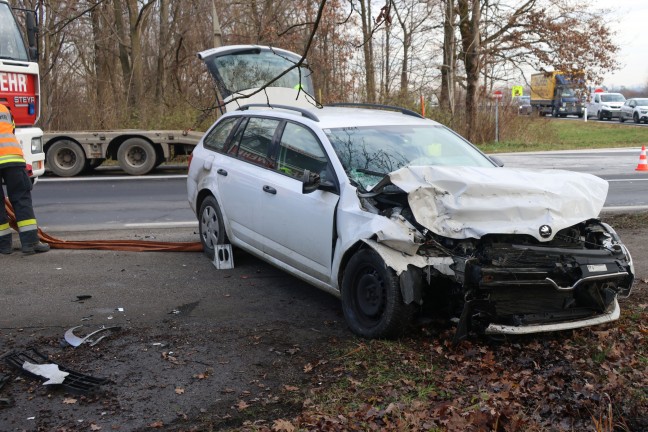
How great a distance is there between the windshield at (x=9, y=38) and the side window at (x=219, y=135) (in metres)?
4.45

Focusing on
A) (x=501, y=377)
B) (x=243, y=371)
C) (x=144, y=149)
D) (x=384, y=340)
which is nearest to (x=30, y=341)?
(x=243, y=371)

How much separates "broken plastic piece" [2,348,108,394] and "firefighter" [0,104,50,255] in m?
3.28

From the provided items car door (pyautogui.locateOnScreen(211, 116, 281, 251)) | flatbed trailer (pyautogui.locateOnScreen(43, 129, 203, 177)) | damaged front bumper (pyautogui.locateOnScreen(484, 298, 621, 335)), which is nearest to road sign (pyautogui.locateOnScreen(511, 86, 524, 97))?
flatbed trailer (pyautogui.locateOnScreen(43, 129, 203, 177))

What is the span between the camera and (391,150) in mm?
5984

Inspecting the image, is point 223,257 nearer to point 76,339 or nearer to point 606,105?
point 76,339

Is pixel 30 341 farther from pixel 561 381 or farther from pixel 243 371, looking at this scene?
pixel 561 381

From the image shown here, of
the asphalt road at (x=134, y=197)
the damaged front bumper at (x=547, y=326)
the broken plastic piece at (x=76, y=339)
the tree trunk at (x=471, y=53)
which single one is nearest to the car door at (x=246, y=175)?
the broken plastic piece at (x=76, y=339)

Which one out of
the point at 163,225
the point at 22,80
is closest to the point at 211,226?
the point at 163,225

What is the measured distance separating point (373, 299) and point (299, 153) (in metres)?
1.72

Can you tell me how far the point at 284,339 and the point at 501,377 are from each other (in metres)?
1.69

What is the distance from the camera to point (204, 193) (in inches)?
301

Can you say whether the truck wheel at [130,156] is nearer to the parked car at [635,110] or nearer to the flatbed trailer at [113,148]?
the flatbed trailer at [113,148]

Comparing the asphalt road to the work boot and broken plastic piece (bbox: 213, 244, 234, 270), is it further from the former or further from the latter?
broken plastic piece (bbox: 213, 244, 234, 270)

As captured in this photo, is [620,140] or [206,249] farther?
[620,140]
